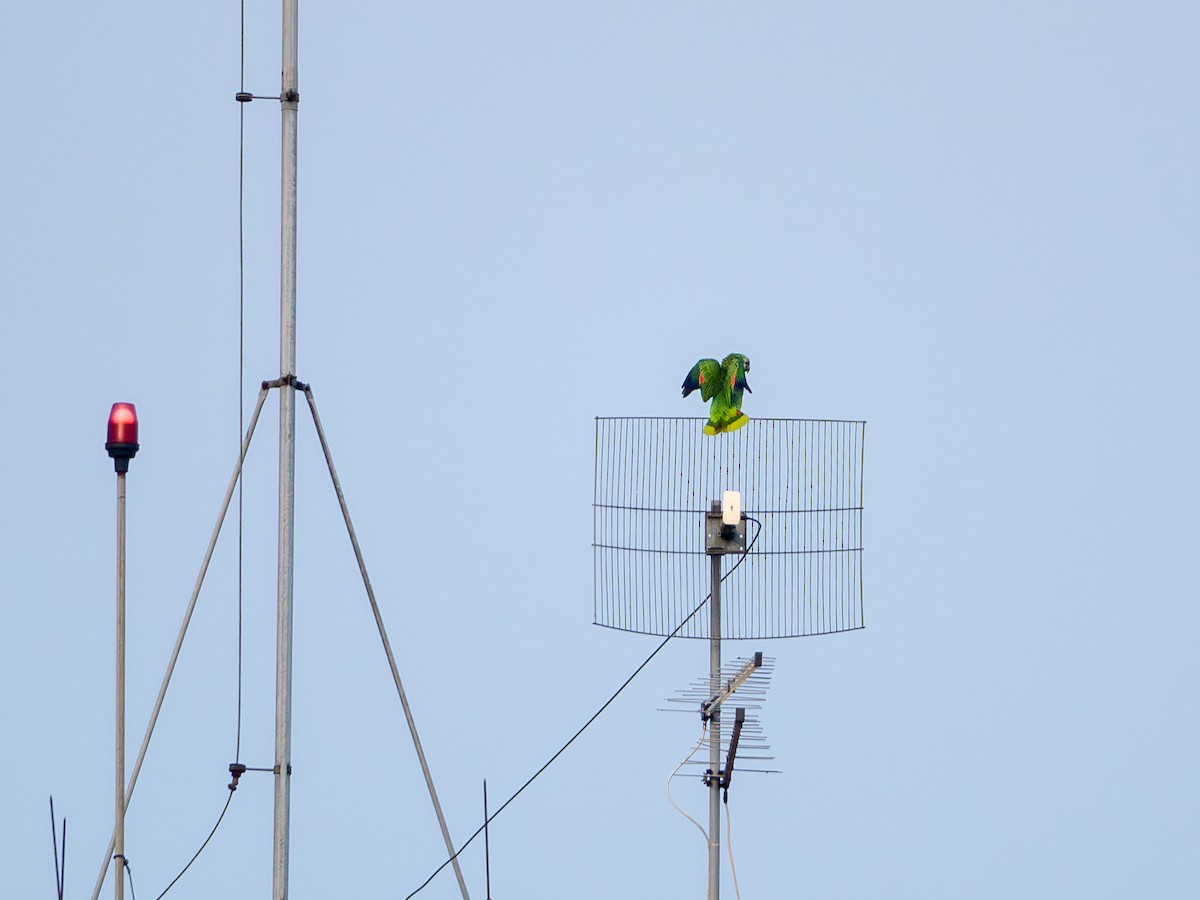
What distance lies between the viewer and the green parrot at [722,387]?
20.7 ft

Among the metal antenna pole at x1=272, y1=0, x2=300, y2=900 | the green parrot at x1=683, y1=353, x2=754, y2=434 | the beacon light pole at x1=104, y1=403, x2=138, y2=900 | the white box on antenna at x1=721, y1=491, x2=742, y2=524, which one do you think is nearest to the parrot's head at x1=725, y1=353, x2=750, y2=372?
the green parrot at x1=683, y1=353, x2=754, y2=434

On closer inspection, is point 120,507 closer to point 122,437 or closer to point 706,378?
point 122,437

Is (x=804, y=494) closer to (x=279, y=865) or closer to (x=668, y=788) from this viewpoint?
(x=668, y=788)

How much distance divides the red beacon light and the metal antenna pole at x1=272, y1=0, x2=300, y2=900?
67cm

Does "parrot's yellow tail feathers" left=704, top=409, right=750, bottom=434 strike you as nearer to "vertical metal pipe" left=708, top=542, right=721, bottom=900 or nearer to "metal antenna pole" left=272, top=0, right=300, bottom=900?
"vertical metal pipe" left=708, top=542, right=721, bottom=900

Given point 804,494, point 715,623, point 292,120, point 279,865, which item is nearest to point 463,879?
point 279,865

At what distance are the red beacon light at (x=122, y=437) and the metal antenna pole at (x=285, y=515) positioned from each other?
67 centimetres

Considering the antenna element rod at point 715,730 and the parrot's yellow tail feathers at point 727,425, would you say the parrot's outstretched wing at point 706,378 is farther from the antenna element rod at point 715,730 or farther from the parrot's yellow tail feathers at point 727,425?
the antenna element rod at point 715,730

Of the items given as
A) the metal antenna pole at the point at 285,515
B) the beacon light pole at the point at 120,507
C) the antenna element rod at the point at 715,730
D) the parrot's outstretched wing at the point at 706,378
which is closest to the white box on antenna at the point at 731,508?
the antenna element rod at the point at 715,730

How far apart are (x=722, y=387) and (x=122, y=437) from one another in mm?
1866

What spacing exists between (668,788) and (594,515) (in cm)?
89

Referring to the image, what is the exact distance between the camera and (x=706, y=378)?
6.34 metres

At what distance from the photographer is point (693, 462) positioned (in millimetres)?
6383

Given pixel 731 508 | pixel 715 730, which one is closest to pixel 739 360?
pixel 731 508
